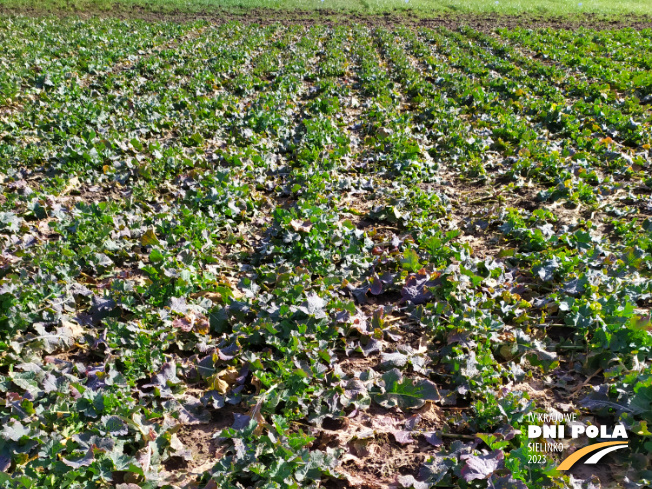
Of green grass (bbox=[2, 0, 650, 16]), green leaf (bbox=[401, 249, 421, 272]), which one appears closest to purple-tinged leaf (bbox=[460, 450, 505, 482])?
green leaf (bbox=[401, 249, 421, 272])

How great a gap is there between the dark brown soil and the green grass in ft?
2.07

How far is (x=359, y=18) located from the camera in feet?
83.8

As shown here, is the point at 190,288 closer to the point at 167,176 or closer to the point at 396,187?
the point at 167,176

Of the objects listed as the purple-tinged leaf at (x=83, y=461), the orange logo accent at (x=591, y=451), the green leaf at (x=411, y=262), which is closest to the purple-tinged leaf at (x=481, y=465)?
the orange logo accent at (x=591, y=451)

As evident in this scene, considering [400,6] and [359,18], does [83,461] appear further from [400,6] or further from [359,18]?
[400,6]

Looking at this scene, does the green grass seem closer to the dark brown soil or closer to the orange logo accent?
the dark brown soil

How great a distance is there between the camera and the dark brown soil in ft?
74.5

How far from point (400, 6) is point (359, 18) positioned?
157 inches

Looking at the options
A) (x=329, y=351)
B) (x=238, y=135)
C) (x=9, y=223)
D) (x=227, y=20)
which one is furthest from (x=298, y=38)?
(x=329, y=351)

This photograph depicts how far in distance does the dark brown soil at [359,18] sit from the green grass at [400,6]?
631 mm

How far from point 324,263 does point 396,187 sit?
232 cm

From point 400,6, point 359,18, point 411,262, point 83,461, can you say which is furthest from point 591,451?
point 400,6

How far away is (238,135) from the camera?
329 inches

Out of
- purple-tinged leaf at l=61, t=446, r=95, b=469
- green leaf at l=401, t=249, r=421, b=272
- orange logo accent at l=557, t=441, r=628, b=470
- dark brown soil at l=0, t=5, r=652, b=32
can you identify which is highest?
dark brown soil at l=0, t=5, r=652, b=32
